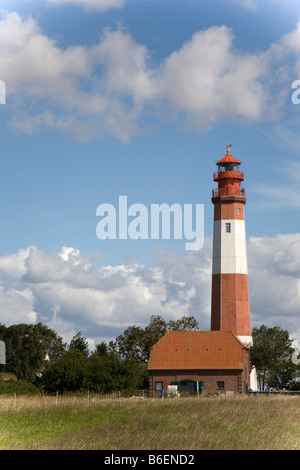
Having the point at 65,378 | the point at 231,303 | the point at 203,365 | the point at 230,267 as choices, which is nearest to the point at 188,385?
the point at 203,365

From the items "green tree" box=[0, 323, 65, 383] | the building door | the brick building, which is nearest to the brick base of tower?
the brick building

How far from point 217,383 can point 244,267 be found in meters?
10.8

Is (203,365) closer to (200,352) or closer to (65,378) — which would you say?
(200,352)

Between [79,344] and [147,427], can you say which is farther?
[79,344]

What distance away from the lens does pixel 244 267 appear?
63.2 m

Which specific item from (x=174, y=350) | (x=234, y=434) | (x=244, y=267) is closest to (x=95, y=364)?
(x=174, y=350)

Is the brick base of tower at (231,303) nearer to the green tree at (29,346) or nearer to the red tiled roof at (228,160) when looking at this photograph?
the red tiled roof at (228,160)

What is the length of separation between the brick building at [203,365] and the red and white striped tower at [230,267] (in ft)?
5.56

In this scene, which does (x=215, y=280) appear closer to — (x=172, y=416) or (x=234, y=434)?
(x=172, y=416)

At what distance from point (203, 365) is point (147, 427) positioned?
3541 cm

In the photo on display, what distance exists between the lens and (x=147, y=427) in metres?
25.7

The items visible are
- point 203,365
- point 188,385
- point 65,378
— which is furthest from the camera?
point 203,365

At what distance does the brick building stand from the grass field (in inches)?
915

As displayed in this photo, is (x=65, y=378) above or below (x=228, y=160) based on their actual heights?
below
